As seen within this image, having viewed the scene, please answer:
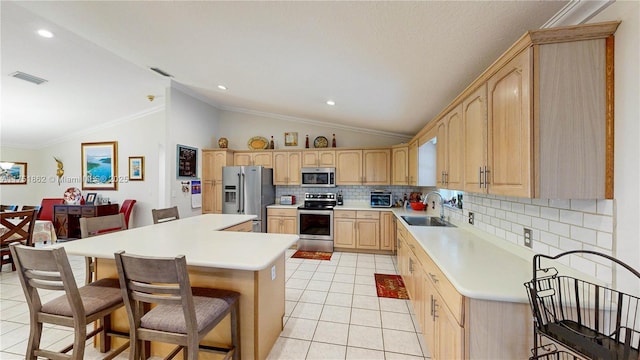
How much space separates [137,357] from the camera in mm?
1307

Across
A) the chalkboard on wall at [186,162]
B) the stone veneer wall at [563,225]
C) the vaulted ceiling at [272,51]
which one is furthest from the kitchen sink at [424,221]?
the chalkboard on wall at [186,162]

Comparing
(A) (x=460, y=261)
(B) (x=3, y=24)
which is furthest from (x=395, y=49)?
(B) (x=3, y=24)

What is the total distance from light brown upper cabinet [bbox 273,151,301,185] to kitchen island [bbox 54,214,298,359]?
115 inches

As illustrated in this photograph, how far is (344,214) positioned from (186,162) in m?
3.17

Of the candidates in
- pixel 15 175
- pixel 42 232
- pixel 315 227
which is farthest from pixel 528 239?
pixel 15 175

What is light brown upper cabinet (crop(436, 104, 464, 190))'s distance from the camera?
1990 millimetres

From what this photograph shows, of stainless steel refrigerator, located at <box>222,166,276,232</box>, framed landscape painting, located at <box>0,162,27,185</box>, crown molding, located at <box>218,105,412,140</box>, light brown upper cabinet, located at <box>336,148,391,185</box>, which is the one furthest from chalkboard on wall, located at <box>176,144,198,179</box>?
framed landscape painting, located at <box>0,162,27,185</box>

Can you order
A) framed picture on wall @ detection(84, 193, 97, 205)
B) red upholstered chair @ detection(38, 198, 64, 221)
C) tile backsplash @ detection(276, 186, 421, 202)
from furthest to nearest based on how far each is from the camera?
framed picture on wall @ detection(84, 193, 97, 205), red upholstered chair @ detection(38, 198, 64, 221), tile backsplash @ detection(276, 186, 421, 202)

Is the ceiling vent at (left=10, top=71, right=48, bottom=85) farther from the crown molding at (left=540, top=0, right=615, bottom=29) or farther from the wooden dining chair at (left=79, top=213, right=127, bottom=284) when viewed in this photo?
the crown molding at (left=540, top=0, right=615, bottom=29)

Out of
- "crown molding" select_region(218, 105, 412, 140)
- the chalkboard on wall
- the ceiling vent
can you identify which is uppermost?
the ceiling vent

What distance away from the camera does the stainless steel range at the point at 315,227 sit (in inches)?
177

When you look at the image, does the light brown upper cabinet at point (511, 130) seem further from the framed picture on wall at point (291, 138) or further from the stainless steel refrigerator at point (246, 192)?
the framed picture on wall at point (291, 138)

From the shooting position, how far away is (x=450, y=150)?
Result: 7.27 ft

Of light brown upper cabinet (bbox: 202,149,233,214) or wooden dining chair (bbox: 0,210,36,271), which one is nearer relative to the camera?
wooden dining chair (bbox: 0,210,36,271)
